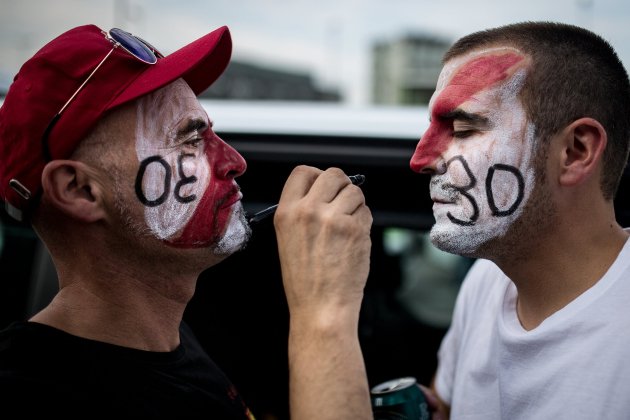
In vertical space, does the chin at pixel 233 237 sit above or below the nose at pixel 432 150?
below

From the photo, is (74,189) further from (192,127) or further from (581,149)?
(581,149)

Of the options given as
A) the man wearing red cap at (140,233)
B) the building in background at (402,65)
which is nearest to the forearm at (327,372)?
the man wearing red cap at (140,233)

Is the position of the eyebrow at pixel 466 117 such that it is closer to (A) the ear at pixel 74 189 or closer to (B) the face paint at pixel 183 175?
(B) the face paint at pixel 183 175

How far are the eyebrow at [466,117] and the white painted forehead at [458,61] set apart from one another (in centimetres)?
11

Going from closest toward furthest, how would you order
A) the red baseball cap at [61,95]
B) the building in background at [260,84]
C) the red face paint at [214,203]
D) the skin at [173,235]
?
1. the skin at [173,235]
2. the red baseball cap at [61,95]
3. the red face paint at [214,203]
4. the building in background at [260,84]

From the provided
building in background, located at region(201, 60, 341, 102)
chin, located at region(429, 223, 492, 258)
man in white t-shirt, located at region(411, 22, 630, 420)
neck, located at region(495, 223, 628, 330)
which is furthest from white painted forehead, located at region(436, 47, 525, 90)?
building in background, located at region(201, 60, 341, 102)

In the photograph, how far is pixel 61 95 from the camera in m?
1.56

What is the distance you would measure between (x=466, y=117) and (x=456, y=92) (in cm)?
8

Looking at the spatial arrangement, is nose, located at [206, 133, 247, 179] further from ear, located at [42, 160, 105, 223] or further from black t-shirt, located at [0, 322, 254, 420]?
black t-shirt, located at [0, 322, 254, 420]

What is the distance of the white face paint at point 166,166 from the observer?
164cm

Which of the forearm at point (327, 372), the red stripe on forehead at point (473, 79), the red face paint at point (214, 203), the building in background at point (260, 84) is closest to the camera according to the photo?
the forearm at point (327, 372)

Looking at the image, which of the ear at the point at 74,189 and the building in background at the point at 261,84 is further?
the building in background at the point at 261,84

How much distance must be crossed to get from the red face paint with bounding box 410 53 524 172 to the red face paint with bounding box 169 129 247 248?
53 cm

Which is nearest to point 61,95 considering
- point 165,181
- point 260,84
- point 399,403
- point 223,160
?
point 165,181
